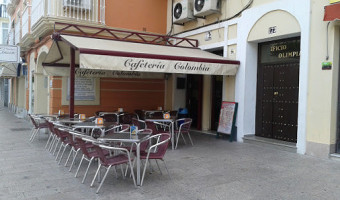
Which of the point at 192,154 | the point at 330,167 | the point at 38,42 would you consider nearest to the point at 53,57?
the point at 38,42

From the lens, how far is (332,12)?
6098 millimetres

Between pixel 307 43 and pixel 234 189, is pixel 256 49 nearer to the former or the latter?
pixel 307 43

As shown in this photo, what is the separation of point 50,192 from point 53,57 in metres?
5.72

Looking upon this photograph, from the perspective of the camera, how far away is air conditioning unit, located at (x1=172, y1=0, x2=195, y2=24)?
422 inches

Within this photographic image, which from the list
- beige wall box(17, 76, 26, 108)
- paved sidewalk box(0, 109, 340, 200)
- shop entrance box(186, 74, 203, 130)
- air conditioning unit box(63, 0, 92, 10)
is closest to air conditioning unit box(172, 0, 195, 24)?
shop entrance box(186, 74, 203, 130)

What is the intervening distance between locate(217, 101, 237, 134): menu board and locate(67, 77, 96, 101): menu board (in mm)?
4842

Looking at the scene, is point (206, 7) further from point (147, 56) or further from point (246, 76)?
point (147, 56)

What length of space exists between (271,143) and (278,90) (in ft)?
5.05

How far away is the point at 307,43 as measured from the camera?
6938mm

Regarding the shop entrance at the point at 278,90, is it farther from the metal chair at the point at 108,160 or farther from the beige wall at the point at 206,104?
the metal chair at the point at 108,160

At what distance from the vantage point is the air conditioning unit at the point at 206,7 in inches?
376

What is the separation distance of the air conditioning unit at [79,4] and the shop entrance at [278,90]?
19.7 feet

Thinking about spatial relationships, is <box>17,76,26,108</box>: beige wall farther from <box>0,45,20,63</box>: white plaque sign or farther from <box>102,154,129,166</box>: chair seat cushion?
<box>102,154,129,166</box>: chair seat cushion

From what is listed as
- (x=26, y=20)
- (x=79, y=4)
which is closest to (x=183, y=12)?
(x=79, y=4)
